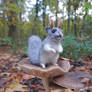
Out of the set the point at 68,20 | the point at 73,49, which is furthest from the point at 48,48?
the point at 68,20

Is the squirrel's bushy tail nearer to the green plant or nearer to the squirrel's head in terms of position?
the squirrel's head

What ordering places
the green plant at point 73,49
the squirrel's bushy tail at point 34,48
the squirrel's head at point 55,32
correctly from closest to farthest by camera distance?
the squirrel's head at point 55,32, the squirrel's bushy tail at point 34,48, the green plant at point 73,49

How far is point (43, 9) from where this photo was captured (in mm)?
6172

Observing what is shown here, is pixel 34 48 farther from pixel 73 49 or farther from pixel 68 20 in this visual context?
pixel 68 20

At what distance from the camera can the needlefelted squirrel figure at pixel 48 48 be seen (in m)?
1.03

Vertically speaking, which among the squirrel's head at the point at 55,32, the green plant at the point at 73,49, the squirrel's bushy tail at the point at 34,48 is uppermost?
the squirrel's head at the point at 55,32

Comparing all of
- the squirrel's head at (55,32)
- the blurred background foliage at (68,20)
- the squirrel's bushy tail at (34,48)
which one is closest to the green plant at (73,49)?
the blurred background foliage at (68,20)

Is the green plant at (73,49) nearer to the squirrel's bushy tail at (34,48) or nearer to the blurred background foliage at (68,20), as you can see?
the blurred background foliage at (68,20)

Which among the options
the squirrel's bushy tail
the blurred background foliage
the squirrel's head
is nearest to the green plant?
A: the blurred background foliage

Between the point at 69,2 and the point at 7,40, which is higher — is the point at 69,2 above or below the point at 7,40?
above

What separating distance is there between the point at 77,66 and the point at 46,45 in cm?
160

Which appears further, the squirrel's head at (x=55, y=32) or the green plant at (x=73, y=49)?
the green plant at (x=73, y=49)

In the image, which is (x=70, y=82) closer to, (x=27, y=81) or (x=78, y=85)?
(x=78, y=85)

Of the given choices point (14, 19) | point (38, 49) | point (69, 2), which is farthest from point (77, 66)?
point (14, 19)
